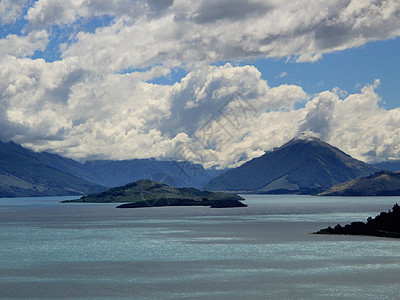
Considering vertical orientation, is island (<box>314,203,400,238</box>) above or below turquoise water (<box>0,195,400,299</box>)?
above

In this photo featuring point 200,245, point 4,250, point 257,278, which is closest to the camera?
point 257,278

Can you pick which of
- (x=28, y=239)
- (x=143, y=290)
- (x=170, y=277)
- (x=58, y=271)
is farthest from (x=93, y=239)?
(x=143, y=290)

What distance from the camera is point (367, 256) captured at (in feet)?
428

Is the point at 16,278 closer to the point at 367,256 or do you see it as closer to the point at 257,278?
the point at 257,278

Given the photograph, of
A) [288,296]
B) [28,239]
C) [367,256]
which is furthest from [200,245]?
[288,296]

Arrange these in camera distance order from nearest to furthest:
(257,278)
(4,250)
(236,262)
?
(257,278) < (236,262) < (4,250)

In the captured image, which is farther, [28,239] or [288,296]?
[28,239]

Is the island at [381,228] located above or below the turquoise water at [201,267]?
above

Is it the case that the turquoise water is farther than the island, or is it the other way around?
the island

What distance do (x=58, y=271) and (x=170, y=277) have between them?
25854 mm

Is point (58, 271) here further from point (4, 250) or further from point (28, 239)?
point (28, 239)

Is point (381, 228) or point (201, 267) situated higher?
point (381, 228)

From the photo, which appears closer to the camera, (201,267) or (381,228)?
(201,267)

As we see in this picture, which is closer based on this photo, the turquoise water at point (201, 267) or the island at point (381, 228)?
the turquoise water at point (201, 267)
